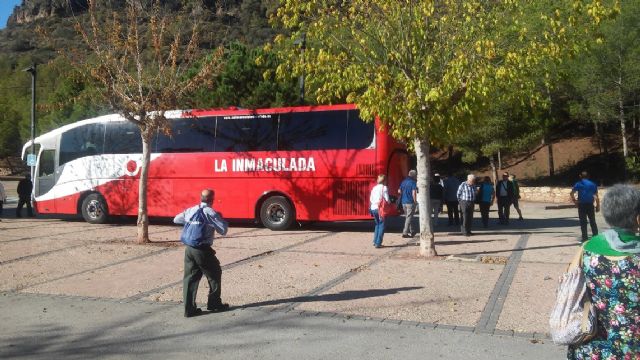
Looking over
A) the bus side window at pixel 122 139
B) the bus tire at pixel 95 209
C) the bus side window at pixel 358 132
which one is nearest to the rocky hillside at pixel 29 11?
the bus tire at pixel 95 209

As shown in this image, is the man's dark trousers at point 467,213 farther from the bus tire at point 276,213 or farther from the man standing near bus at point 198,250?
the man standing near bus at point 198,250

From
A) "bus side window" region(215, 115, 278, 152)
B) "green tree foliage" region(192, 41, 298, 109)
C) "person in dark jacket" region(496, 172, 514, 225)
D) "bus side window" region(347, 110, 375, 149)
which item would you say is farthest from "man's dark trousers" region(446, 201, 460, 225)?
"green tree foliage" region(192, 41, 298, 109)

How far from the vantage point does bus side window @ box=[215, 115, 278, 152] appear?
642 inches

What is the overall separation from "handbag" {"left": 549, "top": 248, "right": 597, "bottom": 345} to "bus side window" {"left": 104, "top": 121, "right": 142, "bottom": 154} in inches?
625

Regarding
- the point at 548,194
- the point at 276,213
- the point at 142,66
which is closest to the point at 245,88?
the point at 276,213

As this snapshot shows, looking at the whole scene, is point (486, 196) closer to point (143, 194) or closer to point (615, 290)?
point (143, 194)

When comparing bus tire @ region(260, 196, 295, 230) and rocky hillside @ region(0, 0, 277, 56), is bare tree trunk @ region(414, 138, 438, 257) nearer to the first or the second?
rocky hillside @ region(0, 0, 277, 56)

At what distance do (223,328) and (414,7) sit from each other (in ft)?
21.2

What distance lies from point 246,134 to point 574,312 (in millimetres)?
14055

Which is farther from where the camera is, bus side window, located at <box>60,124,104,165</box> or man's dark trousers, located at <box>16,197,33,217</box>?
man's dark trousers, located at <box>16,197,33,217</box>

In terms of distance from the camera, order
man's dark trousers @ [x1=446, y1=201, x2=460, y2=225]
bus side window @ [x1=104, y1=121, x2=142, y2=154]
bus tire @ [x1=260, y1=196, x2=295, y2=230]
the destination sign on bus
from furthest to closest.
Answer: bus side window @ [x1=104, y1=121, x2=142, y2=154]
man's dark trousers @ [x1=446, y1=201, x2=460, y2=225]
bus tire @ [x1=260, y1=196, x2=295, y2=230]
the destination sign on bus

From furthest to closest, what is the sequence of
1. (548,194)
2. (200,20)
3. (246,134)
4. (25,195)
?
→ (548,194)
(25,195)
(246,134)
(200,20)

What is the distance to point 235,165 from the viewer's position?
54.5 feet

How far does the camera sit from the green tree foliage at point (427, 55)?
9.81 metres
